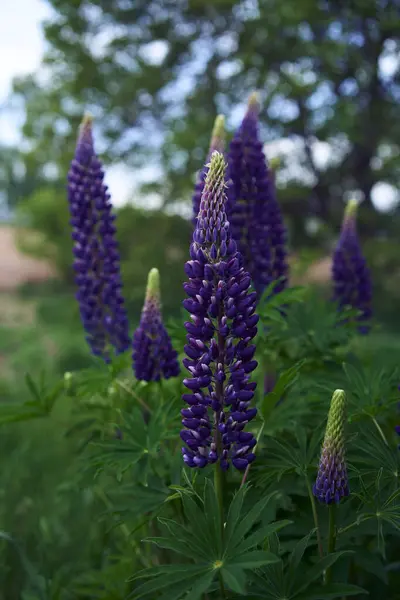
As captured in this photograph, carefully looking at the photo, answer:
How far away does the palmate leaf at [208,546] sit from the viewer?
187cm

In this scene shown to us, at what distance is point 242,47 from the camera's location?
18.2m

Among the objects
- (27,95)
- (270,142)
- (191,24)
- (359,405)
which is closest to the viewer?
(359,405)

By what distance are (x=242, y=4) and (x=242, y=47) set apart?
120cm

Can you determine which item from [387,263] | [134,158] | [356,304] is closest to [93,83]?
[134,158]

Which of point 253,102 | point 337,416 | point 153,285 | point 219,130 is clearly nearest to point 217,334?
point 337,416

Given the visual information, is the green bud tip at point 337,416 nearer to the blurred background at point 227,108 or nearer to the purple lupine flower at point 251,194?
→ the purple lupine flower at point 251,194

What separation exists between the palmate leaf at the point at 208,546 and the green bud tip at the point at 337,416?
274 mm

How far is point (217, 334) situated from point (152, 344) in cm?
81

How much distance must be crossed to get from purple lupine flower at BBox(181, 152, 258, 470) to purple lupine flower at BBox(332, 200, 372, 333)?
2.02 meters

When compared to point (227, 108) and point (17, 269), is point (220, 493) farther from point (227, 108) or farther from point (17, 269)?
point (17, 269)

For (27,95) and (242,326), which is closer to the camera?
(242,326)

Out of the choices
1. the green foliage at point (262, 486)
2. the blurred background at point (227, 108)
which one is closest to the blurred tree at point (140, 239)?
the blurred background at point (227, 108)

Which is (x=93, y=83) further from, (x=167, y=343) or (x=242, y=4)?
(x=167, y=343)

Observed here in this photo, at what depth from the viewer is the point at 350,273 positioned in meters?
4.01
